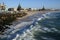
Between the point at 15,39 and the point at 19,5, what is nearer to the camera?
the point at 15,39

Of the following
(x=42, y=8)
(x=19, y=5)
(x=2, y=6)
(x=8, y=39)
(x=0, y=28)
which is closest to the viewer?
(x=8, y=39)

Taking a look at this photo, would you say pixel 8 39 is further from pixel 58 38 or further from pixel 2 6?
pixel 2 6

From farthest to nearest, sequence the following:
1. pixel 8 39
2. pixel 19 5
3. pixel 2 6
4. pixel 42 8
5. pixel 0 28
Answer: pixel 42 8 < pixel 19 5 < pixel 2 6 < pixel 0 28 < pixel 8 39

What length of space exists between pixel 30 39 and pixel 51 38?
267cm

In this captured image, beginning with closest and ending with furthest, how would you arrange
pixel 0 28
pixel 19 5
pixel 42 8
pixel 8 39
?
pixel 8 39 < pixel 0 28 < pixel 19 5 < pixel 42 8

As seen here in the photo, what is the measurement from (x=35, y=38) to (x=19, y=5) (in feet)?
258

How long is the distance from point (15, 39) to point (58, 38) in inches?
210

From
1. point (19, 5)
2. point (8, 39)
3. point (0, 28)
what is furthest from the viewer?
point (19, 5)

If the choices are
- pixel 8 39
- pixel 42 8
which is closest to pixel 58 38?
pixel 8 39

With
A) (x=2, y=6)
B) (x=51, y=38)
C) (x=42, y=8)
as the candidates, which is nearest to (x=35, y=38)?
(x=51, y=38)

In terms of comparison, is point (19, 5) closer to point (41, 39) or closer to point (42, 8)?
point (42, 8)

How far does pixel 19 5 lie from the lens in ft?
320

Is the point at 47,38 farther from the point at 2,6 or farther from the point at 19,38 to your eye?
the point at 2,6

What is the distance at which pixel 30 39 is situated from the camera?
64.6ft
